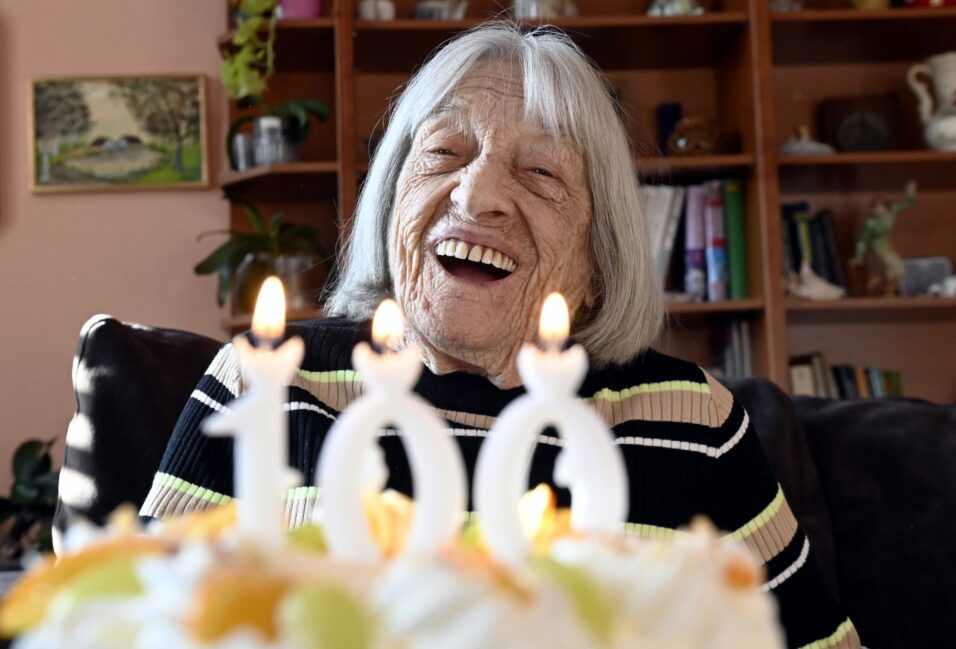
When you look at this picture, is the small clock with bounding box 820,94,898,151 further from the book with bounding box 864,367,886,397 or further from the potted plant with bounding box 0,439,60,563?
the potted plant with bounding box 0,439,60,563

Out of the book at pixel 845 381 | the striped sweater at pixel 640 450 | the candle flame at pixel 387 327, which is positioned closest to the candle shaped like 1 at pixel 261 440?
the candle flame at pixel 387 327

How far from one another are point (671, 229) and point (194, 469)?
226cm

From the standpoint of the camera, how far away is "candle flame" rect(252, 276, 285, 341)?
460mm

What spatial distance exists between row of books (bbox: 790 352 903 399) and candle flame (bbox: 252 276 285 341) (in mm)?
3035

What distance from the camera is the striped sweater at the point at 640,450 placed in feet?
4.17

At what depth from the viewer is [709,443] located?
1.37 meters

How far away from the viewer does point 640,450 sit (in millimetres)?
1354

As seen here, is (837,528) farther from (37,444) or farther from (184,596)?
(37,444)

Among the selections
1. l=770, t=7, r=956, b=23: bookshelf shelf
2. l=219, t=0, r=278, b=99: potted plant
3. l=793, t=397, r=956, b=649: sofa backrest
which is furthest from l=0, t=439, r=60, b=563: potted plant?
l=770, t=7, r=956, b=23: bookshelf shelf

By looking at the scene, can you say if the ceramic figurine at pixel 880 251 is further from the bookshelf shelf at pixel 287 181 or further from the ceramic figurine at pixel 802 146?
the bookshelf shelf at pixel 287 181

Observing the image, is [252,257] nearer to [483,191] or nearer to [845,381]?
[845,381]

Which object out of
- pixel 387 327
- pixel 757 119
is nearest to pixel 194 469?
pixel 387 327

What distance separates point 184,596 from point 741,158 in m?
3.07

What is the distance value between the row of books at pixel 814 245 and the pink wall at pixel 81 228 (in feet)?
5.54
